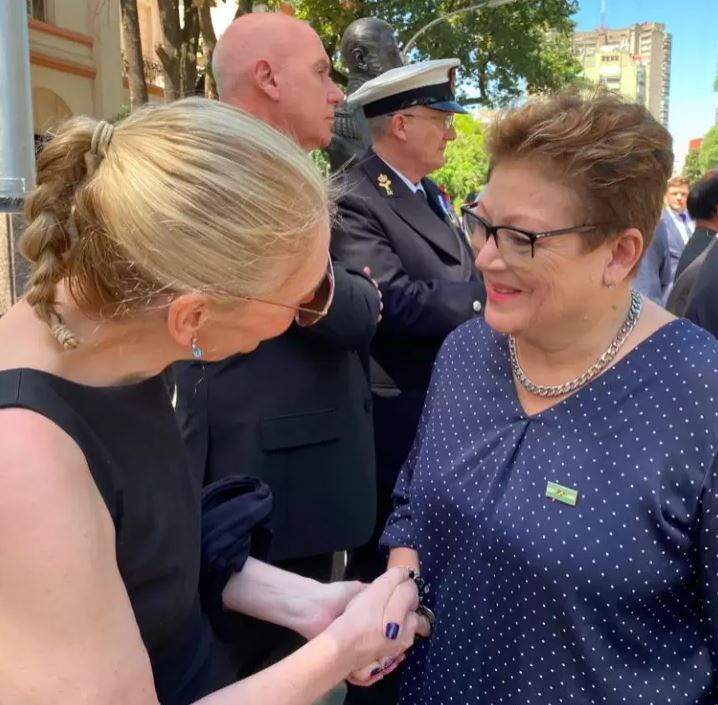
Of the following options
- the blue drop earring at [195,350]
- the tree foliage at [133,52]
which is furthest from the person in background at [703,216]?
the tree foliage at [133,52]

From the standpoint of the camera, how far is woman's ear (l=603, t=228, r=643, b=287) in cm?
159

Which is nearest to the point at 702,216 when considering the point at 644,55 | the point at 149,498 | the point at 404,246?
the point at 404,246

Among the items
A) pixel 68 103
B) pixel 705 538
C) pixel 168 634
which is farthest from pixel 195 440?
pixel 68 103

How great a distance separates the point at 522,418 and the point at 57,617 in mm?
981

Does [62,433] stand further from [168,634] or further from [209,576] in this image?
[209,576]

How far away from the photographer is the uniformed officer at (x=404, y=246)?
270 cm

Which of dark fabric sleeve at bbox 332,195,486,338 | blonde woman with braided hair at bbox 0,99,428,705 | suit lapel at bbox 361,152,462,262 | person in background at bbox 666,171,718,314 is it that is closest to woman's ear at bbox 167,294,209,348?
blonde woman with braided hair at bbox 0,99,428,705

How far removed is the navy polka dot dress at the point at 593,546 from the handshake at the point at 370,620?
11cm

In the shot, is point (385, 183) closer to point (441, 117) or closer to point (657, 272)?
Answer: point (441, 117)

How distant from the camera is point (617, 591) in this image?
142cm

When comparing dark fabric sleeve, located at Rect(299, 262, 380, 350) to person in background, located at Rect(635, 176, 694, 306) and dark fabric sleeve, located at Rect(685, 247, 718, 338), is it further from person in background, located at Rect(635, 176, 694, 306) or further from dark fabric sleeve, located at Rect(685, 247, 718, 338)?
person in background, located at Rect(635, 176, 694, 306)

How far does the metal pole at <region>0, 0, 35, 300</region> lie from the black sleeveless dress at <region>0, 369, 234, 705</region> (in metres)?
1.82

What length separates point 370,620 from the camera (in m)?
1.46

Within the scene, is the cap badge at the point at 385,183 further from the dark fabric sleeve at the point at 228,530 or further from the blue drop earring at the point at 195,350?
the blue drop earring at the point at 195,350
